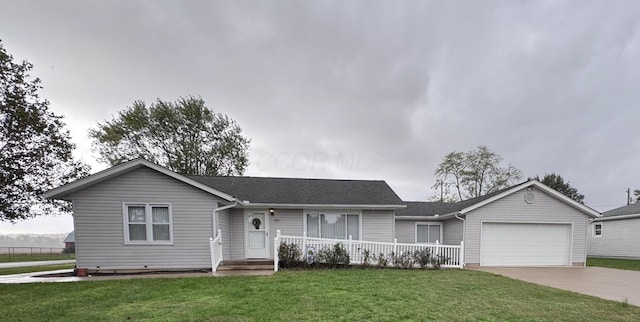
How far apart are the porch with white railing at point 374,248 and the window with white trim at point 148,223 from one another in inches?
150

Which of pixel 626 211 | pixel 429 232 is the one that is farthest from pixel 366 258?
pixel 626 211

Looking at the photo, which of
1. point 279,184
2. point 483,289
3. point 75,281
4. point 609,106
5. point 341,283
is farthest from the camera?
point 609,106

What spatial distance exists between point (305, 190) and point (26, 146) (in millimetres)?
11156

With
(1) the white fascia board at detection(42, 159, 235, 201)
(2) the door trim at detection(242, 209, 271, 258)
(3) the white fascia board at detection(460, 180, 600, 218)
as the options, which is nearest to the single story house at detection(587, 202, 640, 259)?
(3) the white fascia board at detection(460, 180, 600, 218)

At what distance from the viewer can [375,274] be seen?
8992 mm

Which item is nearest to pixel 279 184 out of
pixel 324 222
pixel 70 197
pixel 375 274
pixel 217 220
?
pixel 324 222

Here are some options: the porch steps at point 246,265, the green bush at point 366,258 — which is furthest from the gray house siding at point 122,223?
the green bush at point 366,258

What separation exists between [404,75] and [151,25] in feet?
41.3

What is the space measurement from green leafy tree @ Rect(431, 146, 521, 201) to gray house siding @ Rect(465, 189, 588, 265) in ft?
54.7

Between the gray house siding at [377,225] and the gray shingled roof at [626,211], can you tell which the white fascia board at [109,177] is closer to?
the gray house siding at [377,225]

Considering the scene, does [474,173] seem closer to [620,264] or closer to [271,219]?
[620,264]

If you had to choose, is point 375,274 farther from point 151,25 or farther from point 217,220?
point 151,25

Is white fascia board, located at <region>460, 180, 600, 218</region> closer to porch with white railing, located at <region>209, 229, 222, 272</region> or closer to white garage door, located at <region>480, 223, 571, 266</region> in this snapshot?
white garage door, located at <region>480, 223, 571, 266</region>

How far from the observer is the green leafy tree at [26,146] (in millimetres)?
10000
